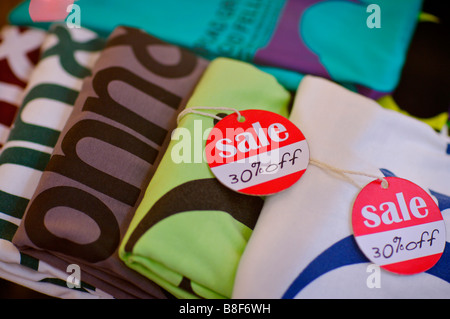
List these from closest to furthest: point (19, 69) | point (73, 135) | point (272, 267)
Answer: point (272, 267) < point (73, 135) < point (19, 69)

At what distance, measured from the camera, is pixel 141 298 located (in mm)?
609

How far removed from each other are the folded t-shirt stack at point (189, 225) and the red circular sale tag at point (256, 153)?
0.02 metres

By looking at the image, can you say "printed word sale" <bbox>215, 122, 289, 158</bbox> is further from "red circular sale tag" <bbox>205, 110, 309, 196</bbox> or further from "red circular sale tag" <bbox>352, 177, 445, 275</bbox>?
"red circular sale tag" <bbox>352, 177, 445, 275</bbox>

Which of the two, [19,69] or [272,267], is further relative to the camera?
[19,69]

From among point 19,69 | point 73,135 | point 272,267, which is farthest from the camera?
point 19,69

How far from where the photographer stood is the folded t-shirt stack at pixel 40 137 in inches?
24.4

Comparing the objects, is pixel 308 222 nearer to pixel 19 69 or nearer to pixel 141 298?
pixel 141 298

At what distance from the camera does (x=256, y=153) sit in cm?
58

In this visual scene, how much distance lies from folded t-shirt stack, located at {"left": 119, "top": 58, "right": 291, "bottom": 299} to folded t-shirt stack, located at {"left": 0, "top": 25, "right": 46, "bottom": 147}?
1.30 ft

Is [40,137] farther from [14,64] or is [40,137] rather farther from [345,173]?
[345,173]

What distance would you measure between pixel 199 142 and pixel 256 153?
3.4 inches
